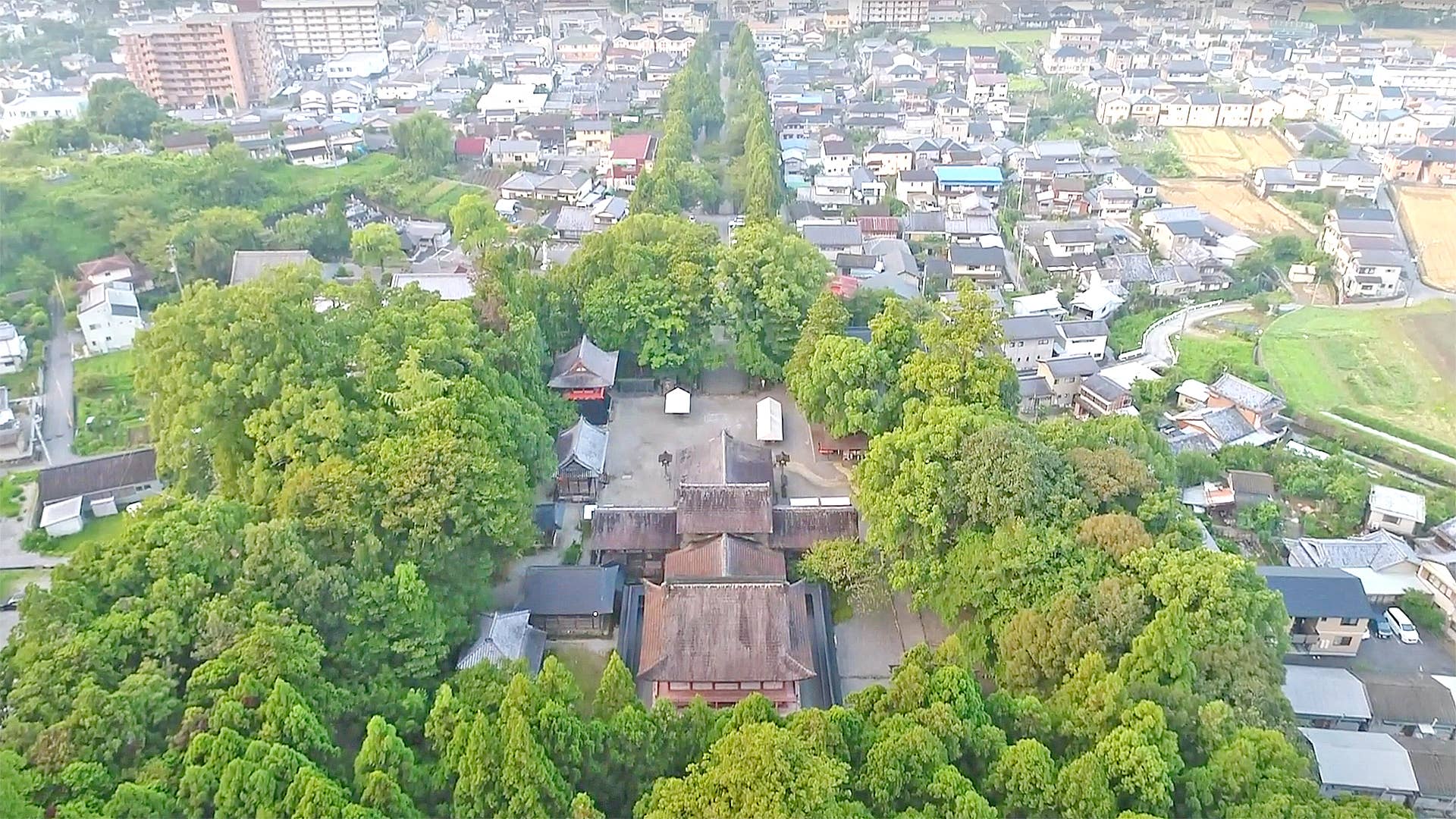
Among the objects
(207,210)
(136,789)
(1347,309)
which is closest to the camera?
(136,789)

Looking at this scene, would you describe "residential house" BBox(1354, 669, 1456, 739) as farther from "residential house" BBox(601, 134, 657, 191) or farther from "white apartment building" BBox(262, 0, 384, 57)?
"white apartment building" BBox(262, 0, 384, 57)

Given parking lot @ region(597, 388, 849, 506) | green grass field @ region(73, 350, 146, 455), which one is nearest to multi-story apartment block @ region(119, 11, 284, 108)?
green grass field @ region(73, 350, 146, 455)

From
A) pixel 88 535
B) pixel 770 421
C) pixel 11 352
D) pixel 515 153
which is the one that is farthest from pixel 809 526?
pixel 515 153

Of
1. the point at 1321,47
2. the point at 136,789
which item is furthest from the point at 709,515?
the point at 1321,47

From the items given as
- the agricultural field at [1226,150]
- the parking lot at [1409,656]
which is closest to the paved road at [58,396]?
the parking lot at [1409,656]

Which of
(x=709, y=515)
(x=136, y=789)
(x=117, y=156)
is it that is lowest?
(x=709, y=515)

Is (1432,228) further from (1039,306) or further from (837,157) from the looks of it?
(837,157)

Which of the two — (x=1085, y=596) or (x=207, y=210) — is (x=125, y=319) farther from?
(x=1085, y=596)
